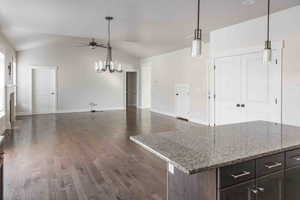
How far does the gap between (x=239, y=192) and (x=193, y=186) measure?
301 mm

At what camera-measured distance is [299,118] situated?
3.59m

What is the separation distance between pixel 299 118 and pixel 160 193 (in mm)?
2733

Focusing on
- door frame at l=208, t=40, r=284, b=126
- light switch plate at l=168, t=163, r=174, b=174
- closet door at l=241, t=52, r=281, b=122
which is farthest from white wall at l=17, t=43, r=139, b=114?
light switch plate at l=168, t=163, r=174, b=174

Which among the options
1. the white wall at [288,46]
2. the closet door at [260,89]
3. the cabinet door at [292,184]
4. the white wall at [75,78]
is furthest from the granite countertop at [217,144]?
the white wall at [75,78]

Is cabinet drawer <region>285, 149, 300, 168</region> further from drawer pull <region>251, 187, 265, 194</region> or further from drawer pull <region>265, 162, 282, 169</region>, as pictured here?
drawer pull <region>251, 187, 265, 194</region>

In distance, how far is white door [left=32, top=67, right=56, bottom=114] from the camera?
9.23 meters

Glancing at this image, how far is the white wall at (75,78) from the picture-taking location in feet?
29.3

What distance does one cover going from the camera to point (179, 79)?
8.33 metres

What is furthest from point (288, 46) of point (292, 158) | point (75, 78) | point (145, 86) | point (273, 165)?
point (75, 78)

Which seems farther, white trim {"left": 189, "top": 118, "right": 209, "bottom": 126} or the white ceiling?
white trim {"left": 189, "top": 118, "right": 209, "bottom": 126}

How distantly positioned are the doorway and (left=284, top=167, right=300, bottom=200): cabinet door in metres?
10.8

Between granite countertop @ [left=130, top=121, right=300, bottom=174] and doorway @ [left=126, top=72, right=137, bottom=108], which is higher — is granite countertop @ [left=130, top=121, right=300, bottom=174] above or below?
below

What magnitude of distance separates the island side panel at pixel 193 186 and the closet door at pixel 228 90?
11.4ft

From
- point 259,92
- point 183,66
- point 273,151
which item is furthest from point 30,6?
point 183,66
